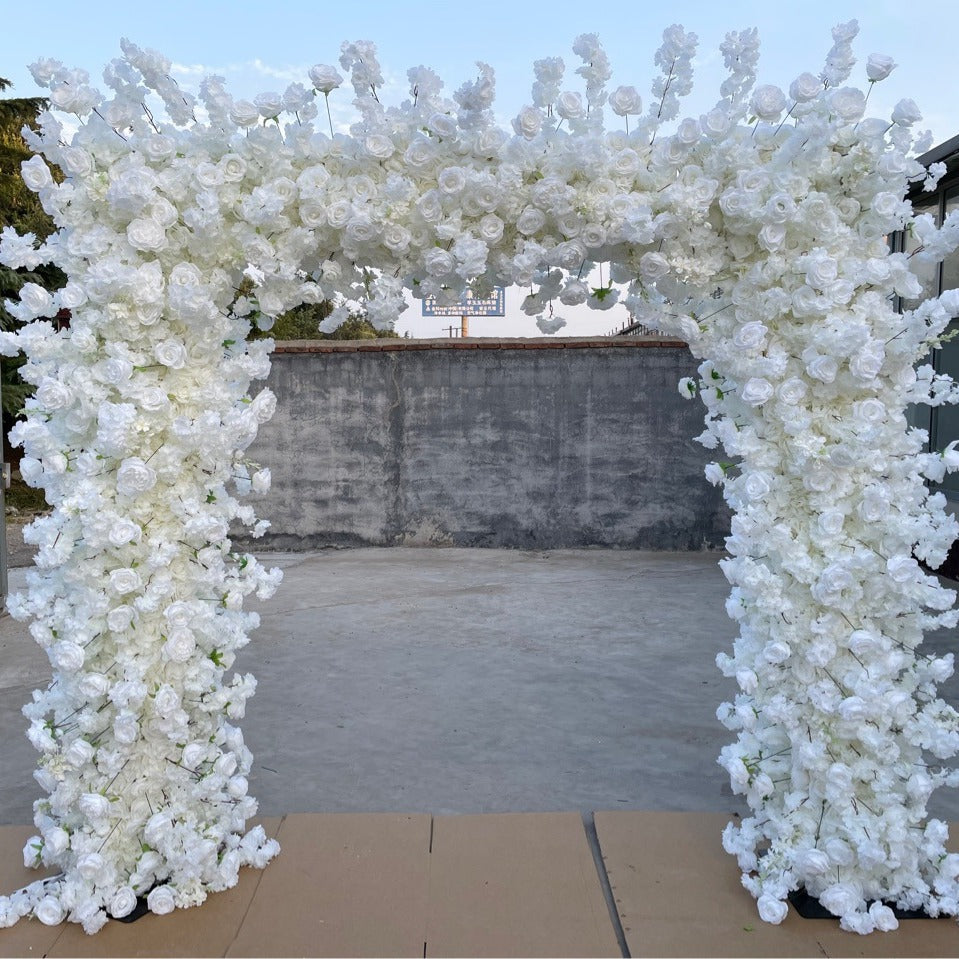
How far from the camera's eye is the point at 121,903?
91.7 inches

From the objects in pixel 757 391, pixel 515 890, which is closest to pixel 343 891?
pixel 515 890

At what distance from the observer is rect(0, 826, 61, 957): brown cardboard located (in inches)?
89.1

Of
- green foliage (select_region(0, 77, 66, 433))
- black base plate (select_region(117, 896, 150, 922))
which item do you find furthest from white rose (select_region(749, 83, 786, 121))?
green foliage (select_region(0, 77, 66, 433))

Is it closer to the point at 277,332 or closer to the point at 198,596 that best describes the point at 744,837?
the point at 198,596

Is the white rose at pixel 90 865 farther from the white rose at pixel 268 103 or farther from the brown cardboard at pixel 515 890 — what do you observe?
the white rose at pixel 268 103

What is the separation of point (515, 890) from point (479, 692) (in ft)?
6.46

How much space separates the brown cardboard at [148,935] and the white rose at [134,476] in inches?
45.2

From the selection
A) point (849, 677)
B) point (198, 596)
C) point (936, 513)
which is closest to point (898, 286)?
point (936, 513)

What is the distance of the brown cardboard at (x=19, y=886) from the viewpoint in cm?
226

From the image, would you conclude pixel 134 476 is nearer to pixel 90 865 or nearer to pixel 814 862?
pixel 90 865

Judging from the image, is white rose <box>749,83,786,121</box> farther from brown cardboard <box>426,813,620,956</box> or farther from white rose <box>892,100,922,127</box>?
brown cardboard <box>426,813,620,956</box>

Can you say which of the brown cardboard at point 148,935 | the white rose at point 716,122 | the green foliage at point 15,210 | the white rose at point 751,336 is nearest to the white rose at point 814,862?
the white rose at point 751,336

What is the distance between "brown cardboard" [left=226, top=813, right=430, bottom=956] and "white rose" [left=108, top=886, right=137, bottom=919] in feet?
0.99

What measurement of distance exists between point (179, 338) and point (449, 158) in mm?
870
